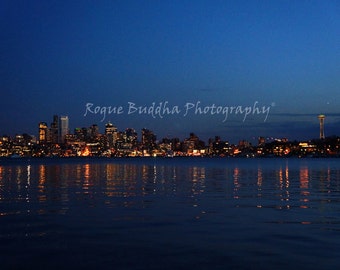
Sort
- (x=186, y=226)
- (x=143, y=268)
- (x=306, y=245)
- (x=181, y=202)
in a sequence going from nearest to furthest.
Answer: (x=143, y=268)
(x=306, y=245)
(x=186, y=226)
(x=181, y=202)

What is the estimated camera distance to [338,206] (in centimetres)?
2864

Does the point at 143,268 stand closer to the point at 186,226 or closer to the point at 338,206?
the point at 186,226

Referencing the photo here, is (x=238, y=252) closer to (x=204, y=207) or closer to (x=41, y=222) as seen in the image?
(x=41, y=222)

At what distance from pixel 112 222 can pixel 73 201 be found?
10.2 meters

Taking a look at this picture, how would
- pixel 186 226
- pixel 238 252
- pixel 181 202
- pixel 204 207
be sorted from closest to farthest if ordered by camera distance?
pixel 238 252 < pixel 186 226 < pixel 204 207 < pixel 181 202

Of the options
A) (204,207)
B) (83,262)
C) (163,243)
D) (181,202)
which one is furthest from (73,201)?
(83,262)

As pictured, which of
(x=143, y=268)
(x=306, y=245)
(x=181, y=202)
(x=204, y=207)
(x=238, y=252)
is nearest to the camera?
(x=143, y=268)

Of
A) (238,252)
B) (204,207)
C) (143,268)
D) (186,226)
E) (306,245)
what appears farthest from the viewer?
(204,207)

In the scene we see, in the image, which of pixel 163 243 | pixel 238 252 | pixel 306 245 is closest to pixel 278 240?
pixel 306 245

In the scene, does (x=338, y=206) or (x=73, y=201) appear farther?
(x=73, y=201)

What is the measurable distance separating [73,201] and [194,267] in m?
19.3

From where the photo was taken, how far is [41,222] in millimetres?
22047

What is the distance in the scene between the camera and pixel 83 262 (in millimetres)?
14156

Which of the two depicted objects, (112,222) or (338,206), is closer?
(112,222)
